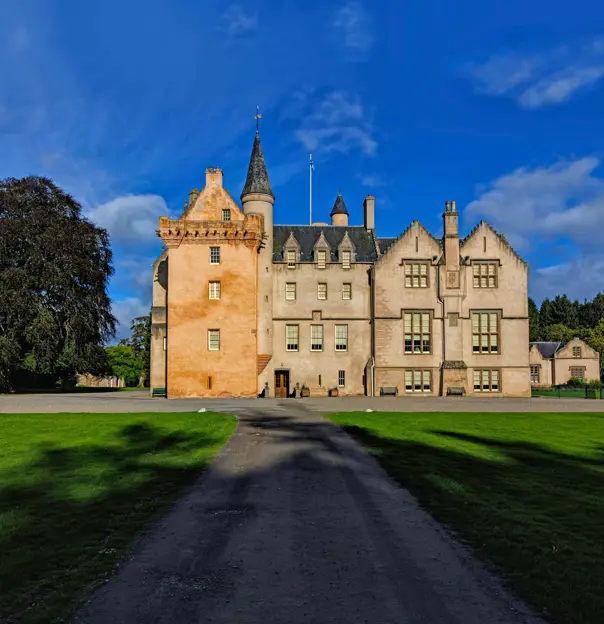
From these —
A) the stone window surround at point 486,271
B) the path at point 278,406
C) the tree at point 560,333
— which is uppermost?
the stone window surround at point 486,271

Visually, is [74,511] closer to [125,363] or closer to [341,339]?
[341,339]

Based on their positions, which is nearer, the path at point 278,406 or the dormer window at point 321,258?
the path at point 278,406

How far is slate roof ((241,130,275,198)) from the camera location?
5178cm

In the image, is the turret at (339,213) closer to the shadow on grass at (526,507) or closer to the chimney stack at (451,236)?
the chimney stack at (451,236)

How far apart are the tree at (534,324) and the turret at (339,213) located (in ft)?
239

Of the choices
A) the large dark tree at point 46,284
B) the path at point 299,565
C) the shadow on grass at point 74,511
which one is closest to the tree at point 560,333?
the large dark tree at point 46,284

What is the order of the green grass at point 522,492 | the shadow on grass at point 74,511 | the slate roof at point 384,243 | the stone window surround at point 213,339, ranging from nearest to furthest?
the shadow on grass at point 74,511 < the green grass at point 522,492 < the stone window surround at point 213,339 < the slate roof at point 384,243

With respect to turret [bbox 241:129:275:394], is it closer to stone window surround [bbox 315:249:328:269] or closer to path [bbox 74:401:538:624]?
stone window surround [bbox 315:249:328:269]

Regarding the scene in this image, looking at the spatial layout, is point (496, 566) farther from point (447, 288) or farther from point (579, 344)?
point (579, 344)

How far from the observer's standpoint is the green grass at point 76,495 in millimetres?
6801

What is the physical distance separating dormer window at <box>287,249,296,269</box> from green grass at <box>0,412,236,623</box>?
30417mm

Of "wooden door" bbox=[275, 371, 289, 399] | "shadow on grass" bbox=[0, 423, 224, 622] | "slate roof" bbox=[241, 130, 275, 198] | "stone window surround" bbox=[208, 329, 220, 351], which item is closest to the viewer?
"shadow on grass" bbox=[0, 423, 224, 622]

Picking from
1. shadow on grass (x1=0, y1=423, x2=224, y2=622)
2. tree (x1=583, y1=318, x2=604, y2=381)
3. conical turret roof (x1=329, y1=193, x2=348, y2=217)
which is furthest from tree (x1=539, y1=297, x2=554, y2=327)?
shadow on grass (x1=0, y1=423, x2=224, y2=622)

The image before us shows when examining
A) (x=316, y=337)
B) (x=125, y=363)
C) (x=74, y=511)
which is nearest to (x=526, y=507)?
(x=74, y=511)
